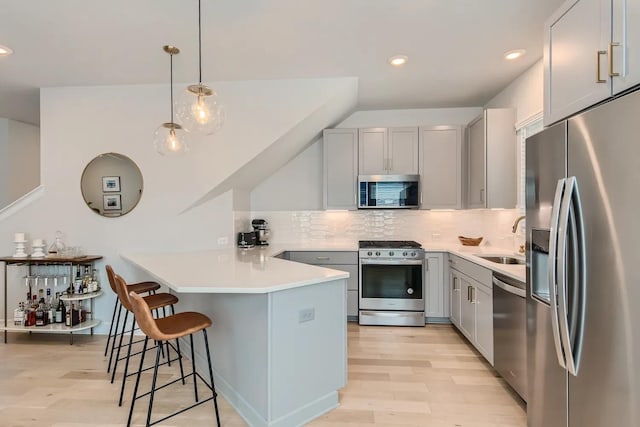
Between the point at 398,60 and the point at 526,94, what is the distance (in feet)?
4.32

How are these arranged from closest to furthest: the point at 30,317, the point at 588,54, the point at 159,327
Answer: the point at 588,54
the point at 159,327
the point at 30,317

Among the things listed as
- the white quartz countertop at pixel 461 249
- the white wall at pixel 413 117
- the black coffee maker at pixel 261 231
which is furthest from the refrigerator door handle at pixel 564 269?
the black coffee maker at pixel 261 231

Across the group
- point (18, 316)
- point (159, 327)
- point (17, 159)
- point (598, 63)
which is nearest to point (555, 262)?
point (598, 63)

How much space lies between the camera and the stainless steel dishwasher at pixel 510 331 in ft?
6.95

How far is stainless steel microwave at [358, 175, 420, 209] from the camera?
4.04 meters

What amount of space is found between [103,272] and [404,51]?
3707mm

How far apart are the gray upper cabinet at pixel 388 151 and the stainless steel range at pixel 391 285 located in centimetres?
98

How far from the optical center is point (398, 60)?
284 cm

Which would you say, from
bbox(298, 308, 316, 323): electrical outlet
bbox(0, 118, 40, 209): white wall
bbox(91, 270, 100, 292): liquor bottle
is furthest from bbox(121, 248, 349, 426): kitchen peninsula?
bbox(0, 118, 40, 209): white wall

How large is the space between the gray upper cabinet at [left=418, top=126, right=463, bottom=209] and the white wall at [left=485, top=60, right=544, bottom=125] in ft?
2.17

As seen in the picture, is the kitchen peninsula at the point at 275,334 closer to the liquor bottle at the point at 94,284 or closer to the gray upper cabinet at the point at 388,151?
the liquor bottle at the point at 94,284

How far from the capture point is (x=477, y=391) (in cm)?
240

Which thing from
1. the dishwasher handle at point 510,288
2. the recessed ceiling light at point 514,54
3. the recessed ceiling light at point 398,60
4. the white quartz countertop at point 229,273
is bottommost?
the dishwasher handle at point 510,288

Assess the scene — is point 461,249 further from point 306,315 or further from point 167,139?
point 167,139
